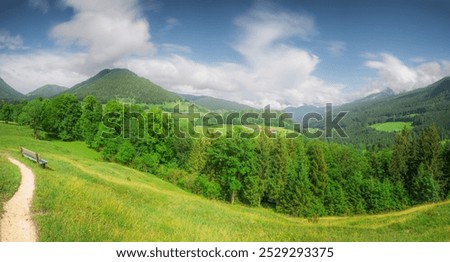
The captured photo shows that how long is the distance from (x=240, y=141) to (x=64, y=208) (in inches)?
973

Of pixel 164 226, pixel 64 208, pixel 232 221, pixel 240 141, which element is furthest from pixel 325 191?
pixel 64 208

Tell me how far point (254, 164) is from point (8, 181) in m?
31.4

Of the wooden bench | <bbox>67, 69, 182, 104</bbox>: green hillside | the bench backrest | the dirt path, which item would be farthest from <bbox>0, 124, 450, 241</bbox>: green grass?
<bbox>67, 69, 182, 104</bbox>: green hillside

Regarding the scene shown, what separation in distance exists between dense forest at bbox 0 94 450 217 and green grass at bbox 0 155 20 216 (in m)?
19.9

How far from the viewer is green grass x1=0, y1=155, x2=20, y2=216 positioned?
9811 mm

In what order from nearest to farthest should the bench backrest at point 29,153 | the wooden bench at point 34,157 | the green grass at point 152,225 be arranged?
the green grass at point 152,225
the wooden bench at point 34,157
the bench backrest at point 29,153

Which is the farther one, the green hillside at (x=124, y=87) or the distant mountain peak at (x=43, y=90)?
the green hillside at (x=124, y=87)

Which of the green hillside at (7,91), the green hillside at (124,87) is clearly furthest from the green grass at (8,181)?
the green hillside at (124,87)

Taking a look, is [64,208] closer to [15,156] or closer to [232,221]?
[232,221]

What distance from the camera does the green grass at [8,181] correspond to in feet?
32.2

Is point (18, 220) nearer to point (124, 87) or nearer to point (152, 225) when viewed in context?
point (152, 225)

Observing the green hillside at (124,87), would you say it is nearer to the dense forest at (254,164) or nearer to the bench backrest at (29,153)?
the dense forest at (254,164)

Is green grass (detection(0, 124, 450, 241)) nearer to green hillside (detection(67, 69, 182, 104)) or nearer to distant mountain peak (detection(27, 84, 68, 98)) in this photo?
distant mountain peak (detection(27, 84, 68, 98))

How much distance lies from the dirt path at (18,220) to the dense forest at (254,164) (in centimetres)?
2420
